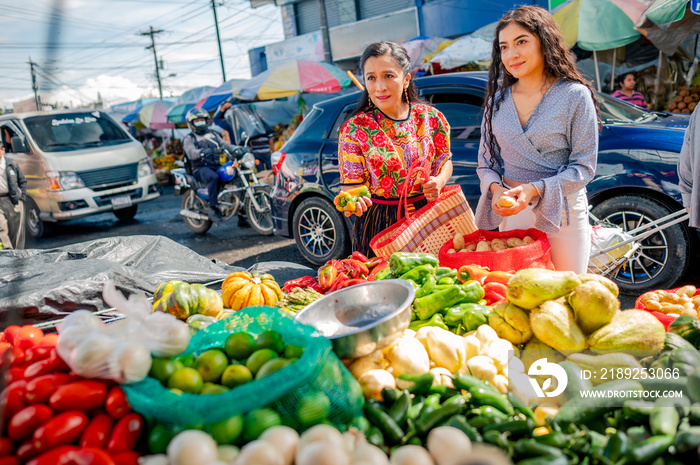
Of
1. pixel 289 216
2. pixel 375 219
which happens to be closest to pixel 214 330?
pixel 375 219

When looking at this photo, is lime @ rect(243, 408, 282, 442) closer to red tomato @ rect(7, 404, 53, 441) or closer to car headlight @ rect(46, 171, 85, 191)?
red tomato @ rect(7, 404, 53, 441)

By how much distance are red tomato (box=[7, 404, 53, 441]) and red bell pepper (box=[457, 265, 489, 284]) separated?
166 centimetres

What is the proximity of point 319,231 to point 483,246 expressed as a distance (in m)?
3.57

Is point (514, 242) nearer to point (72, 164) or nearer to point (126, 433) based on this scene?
point (126, 433)

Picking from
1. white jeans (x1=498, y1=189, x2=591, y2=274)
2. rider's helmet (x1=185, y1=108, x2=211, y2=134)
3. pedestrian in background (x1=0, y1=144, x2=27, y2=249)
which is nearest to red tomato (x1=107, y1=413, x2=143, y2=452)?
white jeans (x1=498, y1=189, x2=591, y2=274)

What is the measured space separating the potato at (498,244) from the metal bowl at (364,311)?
0.81m

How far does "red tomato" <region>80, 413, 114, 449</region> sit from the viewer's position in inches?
49.1

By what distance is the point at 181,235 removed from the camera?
9.27 meters

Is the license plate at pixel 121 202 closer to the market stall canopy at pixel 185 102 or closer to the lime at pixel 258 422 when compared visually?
the lime at pixel 258 422

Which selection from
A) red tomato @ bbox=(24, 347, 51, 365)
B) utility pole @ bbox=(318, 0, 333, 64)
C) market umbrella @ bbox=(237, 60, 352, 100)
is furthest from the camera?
market umbrella @ bbox=(237, 60, 352, 100)

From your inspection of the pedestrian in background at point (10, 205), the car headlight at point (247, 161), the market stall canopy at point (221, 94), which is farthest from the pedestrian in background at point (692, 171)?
the market stall canopy at point (221, 94)

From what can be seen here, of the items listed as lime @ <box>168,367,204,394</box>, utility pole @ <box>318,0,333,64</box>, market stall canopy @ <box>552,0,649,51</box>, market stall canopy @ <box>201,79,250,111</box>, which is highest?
utility pole @ <box>318,0,333,64</box>

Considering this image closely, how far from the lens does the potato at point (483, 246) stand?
99.2 inches

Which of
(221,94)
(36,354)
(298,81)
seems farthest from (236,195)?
(221,94)
